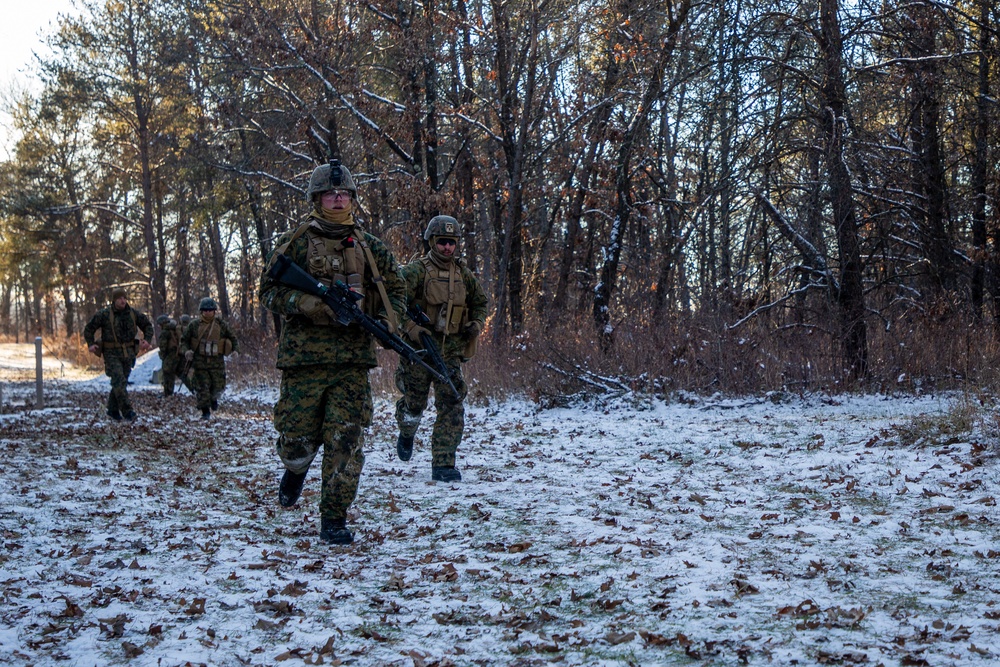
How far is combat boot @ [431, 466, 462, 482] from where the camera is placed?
8203 millimetres

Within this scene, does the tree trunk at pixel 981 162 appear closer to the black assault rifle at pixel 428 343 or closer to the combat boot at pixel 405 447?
the black assault rifle at pixel 428 343

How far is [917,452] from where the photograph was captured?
7832 millimetres

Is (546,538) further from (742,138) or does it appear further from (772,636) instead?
(742,138)

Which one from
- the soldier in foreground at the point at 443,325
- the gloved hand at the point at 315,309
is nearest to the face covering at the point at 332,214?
the gloved hand at the point at 315,309

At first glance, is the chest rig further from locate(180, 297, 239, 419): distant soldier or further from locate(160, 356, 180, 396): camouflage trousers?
locate(160, 356, 180, 396): camouflage trousers

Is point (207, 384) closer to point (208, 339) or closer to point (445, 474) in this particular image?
point (208, 339)

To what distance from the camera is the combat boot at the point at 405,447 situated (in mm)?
8977

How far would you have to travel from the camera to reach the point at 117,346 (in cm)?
1399

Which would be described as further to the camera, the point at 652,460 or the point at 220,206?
the point at 220,206

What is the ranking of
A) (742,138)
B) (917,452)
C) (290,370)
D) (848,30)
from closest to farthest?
(290,370), (917,452), (848,30), (742,138)

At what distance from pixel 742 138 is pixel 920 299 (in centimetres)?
374

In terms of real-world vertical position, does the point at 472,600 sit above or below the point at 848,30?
below

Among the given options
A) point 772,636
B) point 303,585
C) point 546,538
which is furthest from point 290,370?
point 772,636

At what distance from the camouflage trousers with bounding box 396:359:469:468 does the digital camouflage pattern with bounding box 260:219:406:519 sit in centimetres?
210
